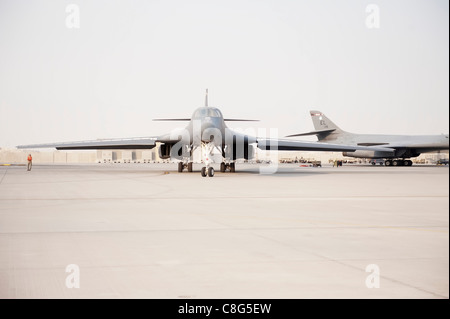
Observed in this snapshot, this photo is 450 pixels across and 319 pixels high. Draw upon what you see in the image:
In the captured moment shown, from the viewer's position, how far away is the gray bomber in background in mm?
52625

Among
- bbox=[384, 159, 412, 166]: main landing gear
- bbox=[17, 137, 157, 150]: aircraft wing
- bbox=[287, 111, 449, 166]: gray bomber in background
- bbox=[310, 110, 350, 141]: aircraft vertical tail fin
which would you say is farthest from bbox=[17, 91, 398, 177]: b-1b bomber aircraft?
bbox=[310, 110, 350, 141]: aircraft vertical tail fin

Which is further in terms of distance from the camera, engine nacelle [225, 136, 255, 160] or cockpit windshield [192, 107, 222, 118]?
engine nacelle [225, 136, 255, 160]

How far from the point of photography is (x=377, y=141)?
5666 centimetres

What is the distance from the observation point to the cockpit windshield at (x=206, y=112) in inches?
A: 1082

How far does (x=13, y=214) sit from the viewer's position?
1024 centimetres

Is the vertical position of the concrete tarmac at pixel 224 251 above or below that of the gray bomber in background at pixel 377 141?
below

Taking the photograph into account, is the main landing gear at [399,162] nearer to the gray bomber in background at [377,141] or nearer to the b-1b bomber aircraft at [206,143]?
the gray bomber in background at [377,141]

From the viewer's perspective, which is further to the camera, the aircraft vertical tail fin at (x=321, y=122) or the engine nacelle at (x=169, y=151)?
the aircraft vertical tail fin at (x=321, y=122)

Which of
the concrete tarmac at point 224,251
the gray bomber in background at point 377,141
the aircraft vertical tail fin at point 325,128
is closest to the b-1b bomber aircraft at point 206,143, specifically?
the concrete tarmac at point 224,251

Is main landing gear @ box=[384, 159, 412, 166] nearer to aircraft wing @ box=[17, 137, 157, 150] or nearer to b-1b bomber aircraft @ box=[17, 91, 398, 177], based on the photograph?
b-1b bomber aircraft @ box=[17, 91, 398, 177]

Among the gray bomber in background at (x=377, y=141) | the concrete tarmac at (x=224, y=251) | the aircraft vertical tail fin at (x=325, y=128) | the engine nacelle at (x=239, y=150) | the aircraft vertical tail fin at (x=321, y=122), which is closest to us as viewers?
the concrete tarmac at (x=224, y=251)
